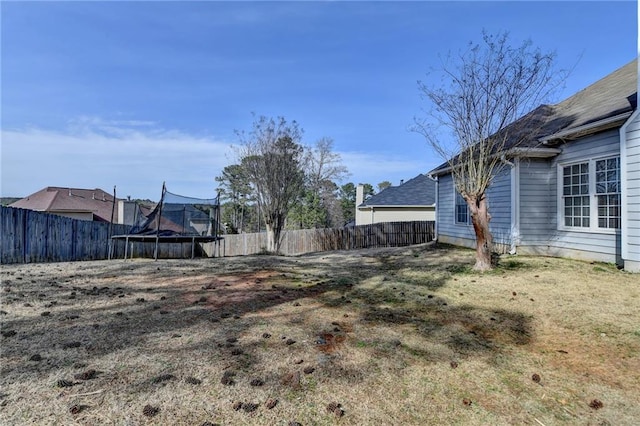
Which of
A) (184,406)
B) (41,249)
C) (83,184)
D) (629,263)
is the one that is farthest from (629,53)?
(83,184)

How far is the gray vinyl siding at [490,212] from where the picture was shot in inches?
346

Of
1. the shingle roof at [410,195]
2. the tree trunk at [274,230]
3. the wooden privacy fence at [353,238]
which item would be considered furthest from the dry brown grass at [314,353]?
the shingle roof at [410,195]

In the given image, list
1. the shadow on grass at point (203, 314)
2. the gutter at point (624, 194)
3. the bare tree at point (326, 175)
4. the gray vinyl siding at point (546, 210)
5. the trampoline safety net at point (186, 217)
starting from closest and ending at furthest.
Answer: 1. the shadow on grass at point (203, 314)
2. the gutter at point (624, 194)
3. the gray vinyl siding at point (546, 210)
4. the trampoline safety net at point (186, 217)
5. the bare tree at point (326, 175)

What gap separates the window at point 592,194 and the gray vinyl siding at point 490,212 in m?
1.19

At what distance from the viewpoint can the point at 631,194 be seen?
19.4ft

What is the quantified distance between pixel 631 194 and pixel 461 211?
497cm

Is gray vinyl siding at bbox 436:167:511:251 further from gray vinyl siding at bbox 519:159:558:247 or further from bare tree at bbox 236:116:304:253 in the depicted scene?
bare tree at bbox 236:116:304:253

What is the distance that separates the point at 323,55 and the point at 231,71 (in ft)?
9.98

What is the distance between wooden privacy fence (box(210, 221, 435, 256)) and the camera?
52.4 ft

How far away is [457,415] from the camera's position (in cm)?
197

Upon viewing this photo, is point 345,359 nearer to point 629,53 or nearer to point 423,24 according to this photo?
point 423,24

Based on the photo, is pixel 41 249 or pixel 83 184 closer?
pixel 41 249

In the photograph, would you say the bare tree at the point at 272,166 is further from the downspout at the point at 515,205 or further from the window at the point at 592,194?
the window at the point at 592,194

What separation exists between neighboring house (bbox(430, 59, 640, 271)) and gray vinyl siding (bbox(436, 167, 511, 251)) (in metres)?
0.03
